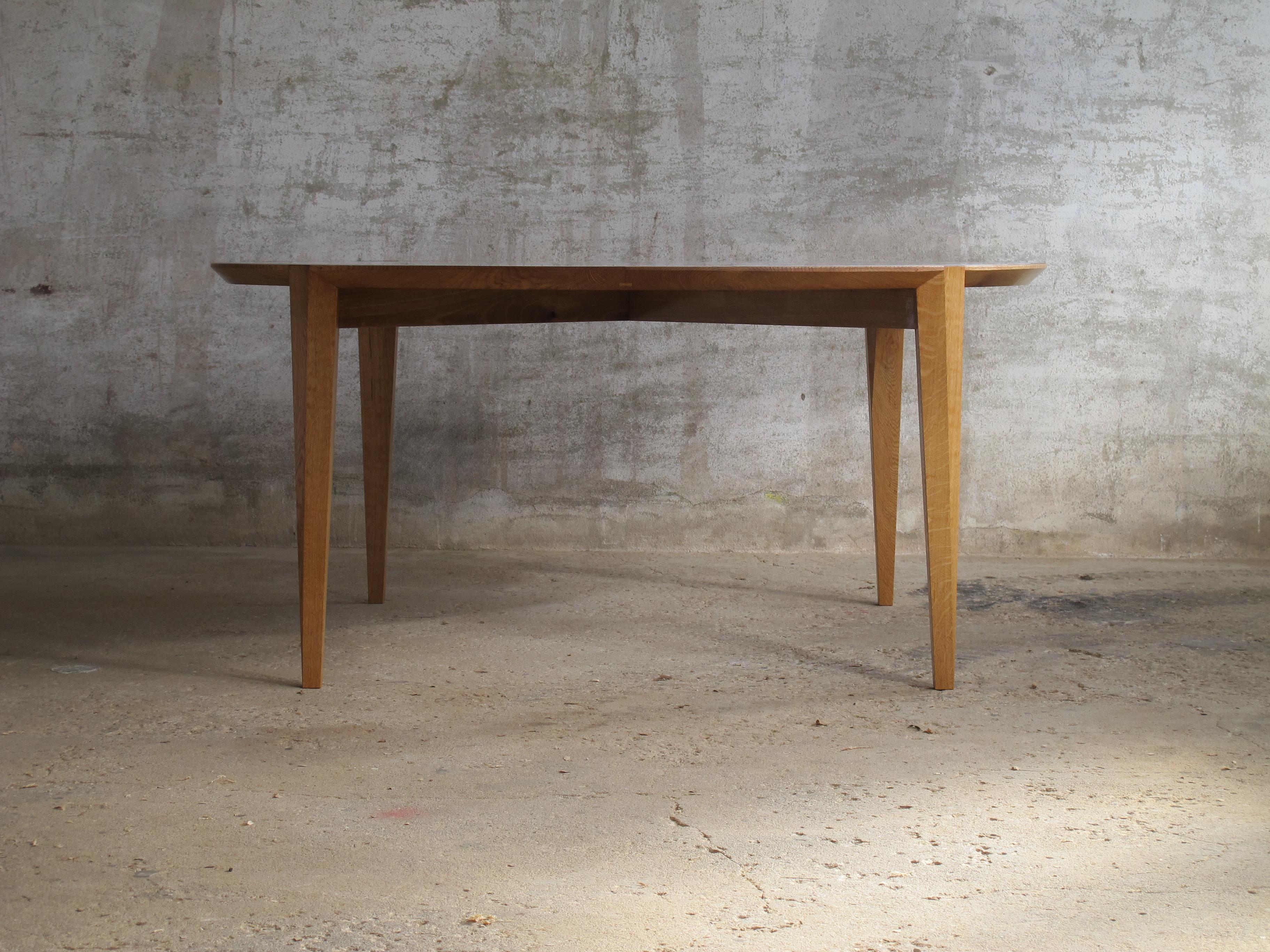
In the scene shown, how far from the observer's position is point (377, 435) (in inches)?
94.8

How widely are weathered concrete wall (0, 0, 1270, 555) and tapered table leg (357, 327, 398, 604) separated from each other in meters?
0.65

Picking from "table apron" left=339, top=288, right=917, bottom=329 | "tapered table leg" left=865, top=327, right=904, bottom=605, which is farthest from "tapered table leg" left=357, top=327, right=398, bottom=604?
"tapered table leg" left=865, top=327, right=904, bottom=605

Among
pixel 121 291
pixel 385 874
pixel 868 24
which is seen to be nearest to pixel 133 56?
pixel 121 291

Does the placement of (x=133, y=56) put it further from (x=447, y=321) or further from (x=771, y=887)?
(x=771, y=887)

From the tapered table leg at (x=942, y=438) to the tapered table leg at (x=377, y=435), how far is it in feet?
3.67

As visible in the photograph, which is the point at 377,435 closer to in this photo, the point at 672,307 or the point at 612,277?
the point at 672,307

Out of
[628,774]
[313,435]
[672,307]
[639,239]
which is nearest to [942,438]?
[672,307]

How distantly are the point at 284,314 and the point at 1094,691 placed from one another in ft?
7.35

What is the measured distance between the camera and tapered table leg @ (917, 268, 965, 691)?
1.79 meters

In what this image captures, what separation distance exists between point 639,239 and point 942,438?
141 cm

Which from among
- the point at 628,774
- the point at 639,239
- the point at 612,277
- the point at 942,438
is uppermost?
the point at 639,239

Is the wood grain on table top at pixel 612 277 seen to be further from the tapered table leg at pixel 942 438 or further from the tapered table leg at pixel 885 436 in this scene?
the tapered table leg at pixel 885 436

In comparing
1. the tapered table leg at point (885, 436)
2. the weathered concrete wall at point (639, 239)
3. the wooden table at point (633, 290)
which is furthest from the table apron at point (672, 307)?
the weathered concrete wall at point (639, 239)

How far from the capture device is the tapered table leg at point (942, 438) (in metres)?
1.79
